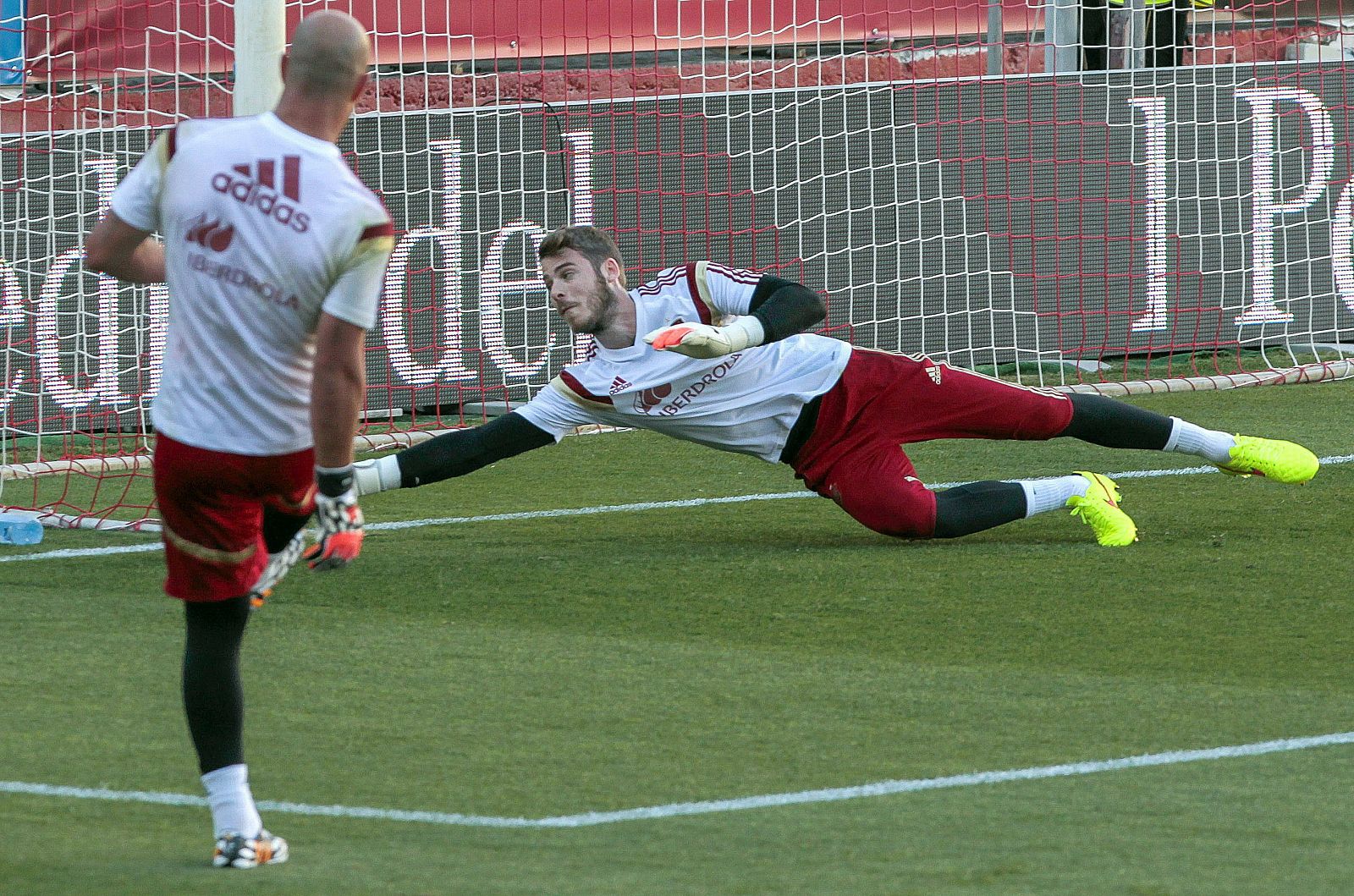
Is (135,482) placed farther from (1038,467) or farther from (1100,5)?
(1100,5)

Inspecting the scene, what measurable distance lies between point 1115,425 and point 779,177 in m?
4.52

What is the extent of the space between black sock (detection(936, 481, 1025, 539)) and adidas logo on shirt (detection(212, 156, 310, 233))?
3.64 metres

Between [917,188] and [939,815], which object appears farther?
[917,188]

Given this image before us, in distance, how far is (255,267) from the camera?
355 centimetres

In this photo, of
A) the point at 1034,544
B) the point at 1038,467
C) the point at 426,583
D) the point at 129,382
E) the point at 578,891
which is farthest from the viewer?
the point at 129,382

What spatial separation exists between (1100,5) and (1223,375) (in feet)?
6.94

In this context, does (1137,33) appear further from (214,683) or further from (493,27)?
(214,683)

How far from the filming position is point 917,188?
11.6 metres

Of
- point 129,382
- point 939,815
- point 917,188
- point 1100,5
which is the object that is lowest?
point 939,815

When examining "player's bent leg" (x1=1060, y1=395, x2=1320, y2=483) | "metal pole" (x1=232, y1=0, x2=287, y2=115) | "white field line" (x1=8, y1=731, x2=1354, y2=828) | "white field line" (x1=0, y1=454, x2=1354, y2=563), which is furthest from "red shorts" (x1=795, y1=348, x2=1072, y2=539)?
"white field line" (x1=8, y1=731, x2=1354, y2=828)

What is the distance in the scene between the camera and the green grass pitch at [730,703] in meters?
3.62

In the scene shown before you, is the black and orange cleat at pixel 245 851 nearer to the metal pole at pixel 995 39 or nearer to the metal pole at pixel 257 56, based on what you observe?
the metal pole at pixel 257 56

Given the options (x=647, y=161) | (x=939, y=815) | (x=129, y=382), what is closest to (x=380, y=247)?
(x=939, y=815)

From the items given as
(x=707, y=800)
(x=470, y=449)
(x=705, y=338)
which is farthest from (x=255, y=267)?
(x=470, y=449)
